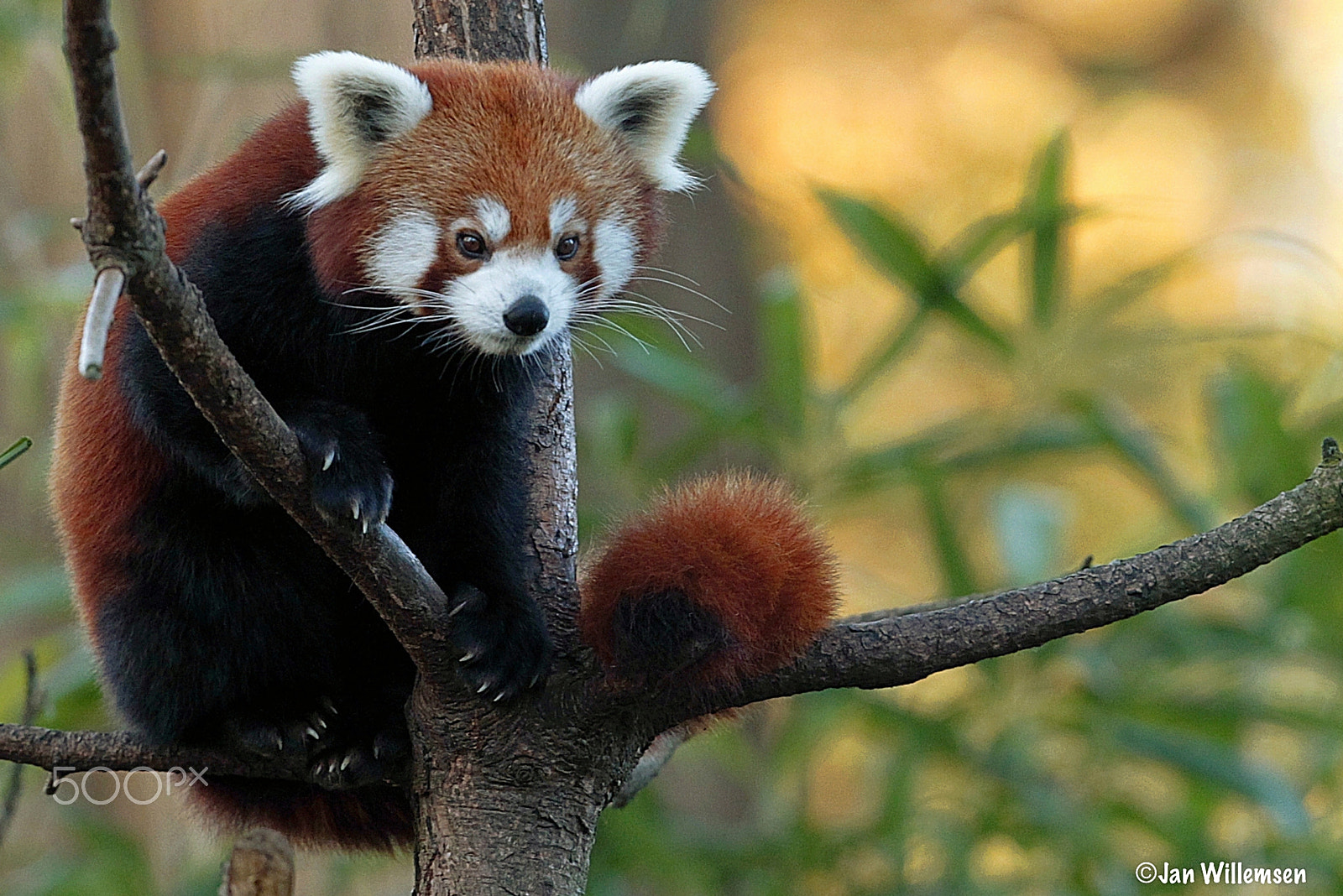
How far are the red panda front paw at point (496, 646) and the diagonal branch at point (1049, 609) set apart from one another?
17 centimetres

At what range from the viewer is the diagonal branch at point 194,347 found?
883mm

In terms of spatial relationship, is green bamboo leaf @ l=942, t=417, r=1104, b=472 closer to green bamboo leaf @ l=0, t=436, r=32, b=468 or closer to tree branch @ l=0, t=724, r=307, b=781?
tree branch @ l=0, t=724, r=307, b=781

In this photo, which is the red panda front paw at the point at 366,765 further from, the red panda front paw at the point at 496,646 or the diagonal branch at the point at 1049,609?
the diagonal branch at the point at 1049,609

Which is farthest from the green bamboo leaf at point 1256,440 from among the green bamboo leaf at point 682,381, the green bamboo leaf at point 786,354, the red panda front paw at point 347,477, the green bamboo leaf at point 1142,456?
the red panda front paw at point 347,477

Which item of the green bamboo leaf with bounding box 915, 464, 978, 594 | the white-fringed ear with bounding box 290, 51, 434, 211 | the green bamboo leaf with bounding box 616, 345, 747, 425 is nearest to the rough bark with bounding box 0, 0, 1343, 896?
the white-fringed ear with bounding box 290, 51, 434, 211

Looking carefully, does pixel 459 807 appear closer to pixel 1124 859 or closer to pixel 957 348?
pixel 1124 859

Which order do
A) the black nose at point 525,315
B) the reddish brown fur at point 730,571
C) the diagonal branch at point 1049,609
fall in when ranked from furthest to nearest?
the black nose at point 525,315 < the reddish brown fur at point 730,571 < the diagonal branch at point 1049,609

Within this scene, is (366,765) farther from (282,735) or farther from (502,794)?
(502,794)

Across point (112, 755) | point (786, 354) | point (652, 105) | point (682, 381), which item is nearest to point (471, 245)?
point (652, 105)

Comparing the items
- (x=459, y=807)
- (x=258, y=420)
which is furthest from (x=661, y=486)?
(x=258, y=420)

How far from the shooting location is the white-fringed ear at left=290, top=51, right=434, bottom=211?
1.63 metres

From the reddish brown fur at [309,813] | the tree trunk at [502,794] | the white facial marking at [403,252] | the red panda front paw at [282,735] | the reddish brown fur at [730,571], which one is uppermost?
the white facial marking at [403,252]

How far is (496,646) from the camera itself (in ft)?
5.00

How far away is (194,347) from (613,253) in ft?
2.82
